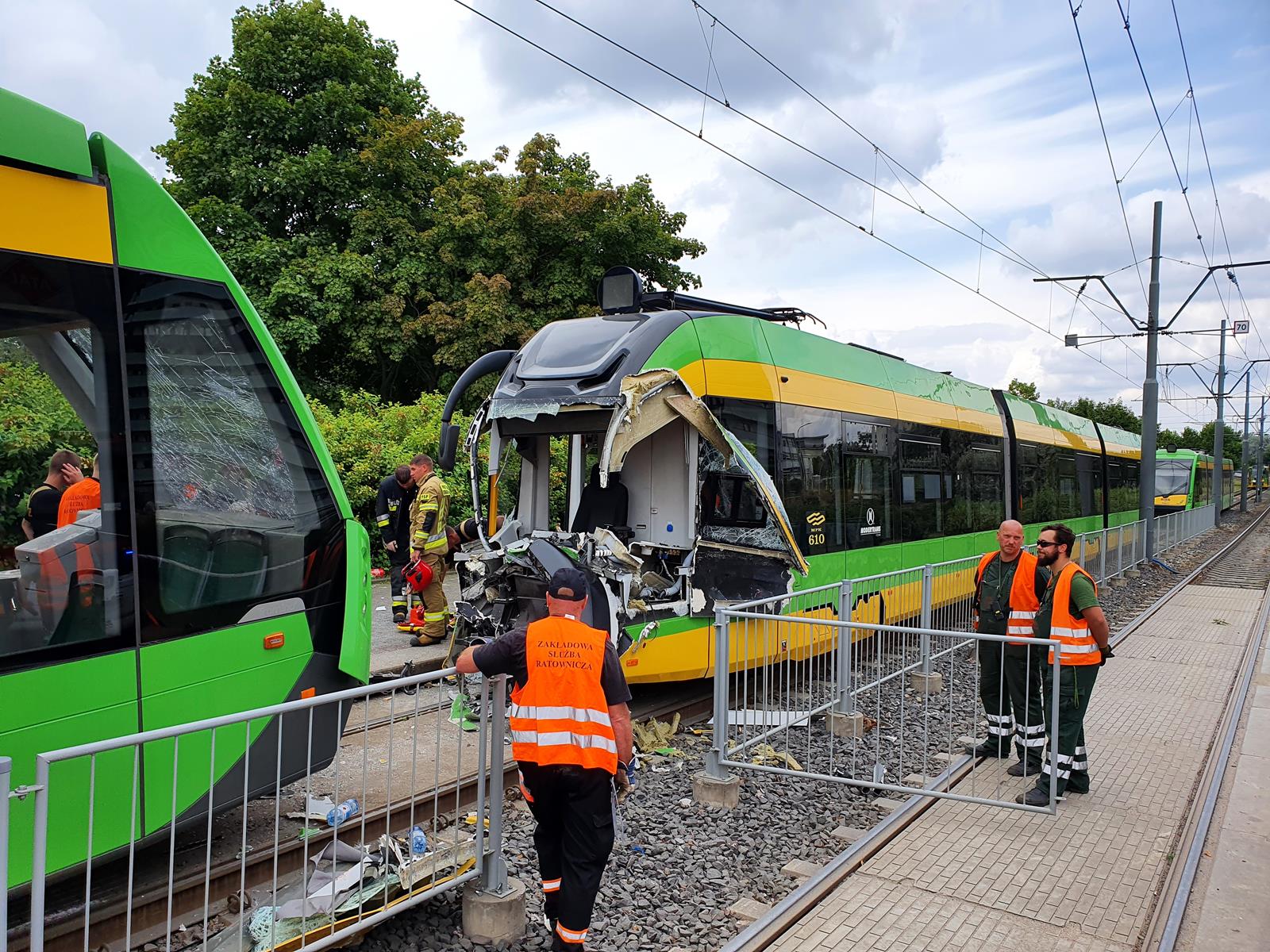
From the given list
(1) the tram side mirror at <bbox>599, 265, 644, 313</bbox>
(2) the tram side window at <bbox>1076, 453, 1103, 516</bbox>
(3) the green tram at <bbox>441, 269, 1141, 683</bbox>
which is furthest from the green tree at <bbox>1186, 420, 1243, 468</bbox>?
(1) the tram side mirror at <bbox>599, 265, 644, 313</bbox>

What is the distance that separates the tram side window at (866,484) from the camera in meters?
9.98

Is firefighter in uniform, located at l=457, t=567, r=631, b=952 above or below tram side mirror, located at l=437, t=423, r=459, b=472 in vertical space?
below

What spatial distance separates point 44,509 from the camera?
3.95m

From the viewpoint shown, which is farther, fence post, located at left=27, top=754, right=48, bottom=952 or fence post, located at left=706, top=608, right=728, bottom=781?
fence post, located at left=706, top=608, right=728, bottom=781

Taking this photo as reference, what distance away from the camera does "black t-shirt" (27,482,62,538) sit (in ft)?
12.8

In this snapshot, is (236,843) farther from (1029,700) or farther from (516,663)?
(1029,700)

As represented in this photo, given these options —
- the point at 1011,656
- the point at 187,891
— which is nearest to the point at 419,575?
the point at 187,891

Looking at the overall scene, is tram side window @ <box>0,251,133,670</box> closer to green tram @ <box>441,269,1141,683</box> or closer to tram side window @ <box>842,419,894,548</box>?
green tram @ <box>441,269,1141,683</box>

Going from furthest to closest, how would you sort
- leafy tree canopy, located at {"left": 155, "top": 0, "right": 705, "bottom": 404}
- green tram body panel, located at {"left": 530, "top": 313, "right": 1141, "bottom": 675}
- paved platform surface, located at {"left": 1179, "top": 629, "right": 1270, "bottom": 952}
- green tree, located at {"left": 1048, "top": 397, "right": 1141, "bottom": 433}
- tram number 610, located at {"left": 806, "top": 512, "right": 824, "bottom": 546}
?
green tree, located at {"left": 1048, "top": 397, "right": 1141, "bottom": 433} → leafy tree canopy, located at {"left": 155, "top": 0, "right": 705, "bottom": 404} → tram number 610, located at {"left": 806, "top": 512, "right": 824, "bottom": 546} → green tram body panel, located at {"left": 530, "top": 313, "right": 1141, "bottom": 675} → paved platform surface, located at {"left": 1179, "top": 629, "right": 1270, "bottom": 952}

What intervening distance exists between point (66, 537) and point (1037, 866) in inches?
201

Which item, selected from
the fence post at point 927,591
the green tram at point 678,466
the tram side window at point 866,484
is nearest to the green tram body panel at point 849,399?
the green tram at point 678,466

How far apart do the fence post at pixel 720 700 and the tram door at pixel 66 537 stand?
11.0 ft

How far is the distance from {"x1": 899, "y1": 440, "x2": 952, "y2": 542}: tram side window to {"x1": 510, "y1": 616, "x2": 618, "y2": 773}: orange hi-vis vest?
8.11 metres

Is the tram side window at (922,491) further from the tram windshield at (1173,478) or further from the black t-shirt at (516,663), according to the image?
the tram windshield at (1173,478)
